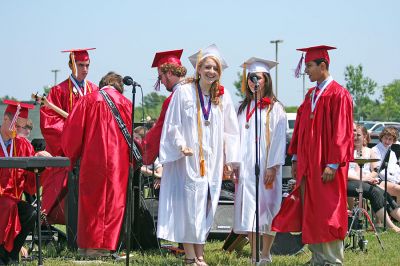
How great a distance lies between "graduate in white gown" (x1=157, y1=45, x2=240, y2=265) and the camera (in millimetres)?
8234

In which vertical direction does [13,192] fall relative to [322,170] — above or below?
below

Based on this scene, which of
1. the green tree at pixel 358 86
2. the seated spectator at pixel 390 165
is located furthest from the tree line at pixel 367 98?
the seated spectator at pixel 390 165

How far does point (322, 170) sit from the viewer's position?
812cm

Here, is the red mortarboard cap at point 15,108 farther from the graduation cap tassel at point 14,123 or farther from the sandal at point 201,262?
the sandal at point 201,262

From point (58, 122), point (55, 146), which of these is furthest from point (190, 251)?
point (58, 122)

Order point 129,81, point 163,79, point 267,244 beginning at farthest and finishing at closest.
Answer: point 163,79 < point 267,244 < point 129,81

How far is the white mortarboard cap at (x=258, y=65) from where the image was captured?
8.80m

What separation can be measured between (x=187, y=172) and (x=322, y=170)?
130cm

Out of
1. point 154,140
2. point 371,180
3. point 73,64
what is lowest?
point 371,180

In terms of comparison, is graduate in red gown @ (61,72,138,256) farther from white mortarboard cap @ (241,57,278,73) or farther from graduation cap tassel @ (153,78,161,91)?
white mortarboard cap @ (241,57,278,73)

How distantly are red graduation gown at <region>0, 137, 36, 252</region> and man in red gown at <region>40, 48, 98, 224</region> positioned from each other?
1085 mm

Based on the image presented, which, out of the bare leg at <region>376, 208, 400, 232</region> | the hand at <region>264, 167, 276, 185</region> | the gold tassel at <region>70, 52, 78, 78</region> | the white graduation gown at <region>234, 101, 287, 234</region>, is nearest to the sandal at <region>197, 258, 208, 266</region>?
the white graduation gown at <region>234, 101, 287, 234</region>

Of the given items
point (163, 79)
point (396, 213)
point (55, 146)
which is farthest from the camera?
point (396, 213)

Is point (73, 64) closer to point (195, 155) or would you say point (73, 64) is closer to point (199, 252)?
point (195, 155)
